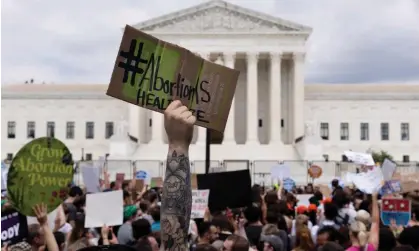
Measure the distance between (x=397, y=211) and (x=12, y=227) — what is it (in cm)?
489

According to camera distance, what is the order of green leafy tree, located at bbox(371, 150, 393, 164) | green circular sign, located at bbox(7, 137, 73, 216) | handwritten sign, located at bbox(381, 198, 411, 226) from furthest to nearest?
green leafy tree, located at bbox(371, 150, 393, 164)
handwritten sign, located at bbox(381, 198, 411, 226)
green circular sign, located at bbox(7, 137, 73, 216)

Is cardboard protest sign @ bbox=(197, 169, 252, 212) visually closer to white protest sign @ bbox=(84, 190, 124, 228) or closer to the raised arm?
white protest sign @ bbox=(84, 190, 124, 228)

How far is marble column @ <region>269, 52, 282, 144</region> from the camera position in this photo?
63438 mm

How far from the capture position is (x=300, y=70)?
6384cm

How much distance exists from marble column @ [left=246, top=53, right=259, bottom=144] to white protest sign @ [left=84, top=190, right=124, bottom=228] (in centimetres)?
5611

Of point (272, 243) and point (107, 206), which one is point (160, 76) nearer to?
point (272, 243)

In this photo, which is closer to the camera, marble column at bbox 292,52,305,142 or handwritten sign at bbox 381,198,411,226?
handwritten sign at bbox 381,198,411,226

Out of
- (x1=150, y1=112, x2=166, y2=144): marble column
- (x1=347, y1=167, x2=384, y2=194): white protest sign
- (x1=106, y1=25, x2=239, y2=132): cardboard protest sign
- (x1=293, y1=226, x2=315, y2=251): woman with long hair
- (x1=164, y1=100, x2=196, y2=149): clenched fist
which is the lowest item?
(x1=293, y1=226, x2=315, y2=251): woman with long hair

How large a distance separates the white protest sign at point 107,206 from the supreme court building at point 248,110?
5063 cm

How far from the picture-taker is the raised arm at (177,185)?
2.89m

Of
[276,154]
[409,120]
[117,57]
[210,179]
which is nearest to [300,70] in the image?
[276,154]

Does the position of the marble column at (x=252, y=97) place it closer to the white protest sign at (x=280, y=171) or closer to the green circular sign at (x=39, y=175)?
the white protest sign at (x=280, y=171)

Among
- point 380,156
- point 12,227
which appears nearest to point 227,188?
point 12,227

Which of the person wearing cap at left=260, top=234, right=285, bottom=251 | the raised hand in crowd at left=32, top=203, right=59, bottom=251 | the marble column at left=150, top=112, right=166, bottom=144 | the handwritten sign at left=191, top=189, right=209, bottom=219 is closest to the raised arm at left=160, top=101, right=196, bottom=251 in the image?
the raised hand in crowd at left=32, top=203, right=59, bottom=251
